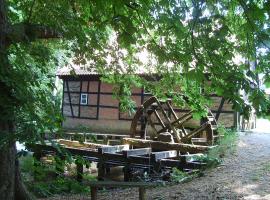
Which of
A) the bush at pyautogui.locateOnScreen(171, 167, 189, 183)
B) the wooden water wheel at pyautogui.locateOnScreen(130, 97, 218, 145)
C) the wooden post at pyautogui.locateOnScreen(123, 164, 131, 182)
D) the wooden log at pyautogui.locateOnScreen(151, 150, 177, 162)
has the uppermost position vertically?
the wooden water wheel at pyautogui.locateOnScreen(130, 97, 218, 145)

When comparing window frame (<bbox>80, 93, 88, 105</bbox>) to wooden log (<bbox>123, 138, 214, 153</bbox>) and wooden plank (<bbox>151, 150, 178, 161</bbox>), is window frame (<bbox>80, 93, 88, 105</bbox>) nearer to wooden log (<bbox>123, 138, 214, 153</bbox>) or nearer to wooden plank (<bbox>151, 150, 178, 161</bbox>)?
wooden log (<bbox>123, 138, 214, 153</bbox>)

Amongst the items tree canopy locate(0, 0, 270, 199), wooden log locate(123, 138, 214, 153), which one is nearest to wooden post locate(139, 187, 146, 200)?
tree canopy locate(0, 0, 270, 199)

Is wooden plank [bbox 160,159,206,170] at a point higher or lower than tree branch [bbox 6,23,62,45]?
lower

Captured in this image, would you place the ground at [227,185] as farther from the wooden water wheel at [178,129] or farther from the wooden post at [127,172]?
the wooden water wheel at [178,129]

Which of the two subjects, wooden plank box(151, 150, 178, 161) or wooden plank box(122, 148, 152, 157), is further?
wooden plank box(122, 148, 152, 157)

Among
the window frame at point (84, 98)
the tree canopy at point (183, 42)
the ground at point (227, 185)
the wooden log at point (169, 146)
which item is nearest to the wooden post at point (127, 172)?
the wooden log at point (169, 146)

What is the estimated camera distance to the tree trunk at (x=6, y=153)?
4.56 m

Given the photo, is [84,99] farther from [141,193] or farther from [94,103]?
[141,193]

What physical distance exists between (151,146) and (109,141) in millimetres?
3412

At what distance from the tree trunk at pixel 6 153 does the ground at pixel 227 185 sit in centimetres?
182

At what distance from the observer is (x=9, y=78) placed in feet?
15.0

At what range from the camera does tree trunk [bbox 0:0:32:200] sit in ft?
14.9

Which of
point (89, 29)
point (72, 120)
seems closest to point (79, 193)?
point (89, 29)

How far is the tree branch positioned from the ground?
130 inches
